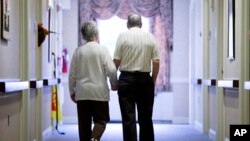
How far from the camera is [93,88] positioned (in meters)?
4.62

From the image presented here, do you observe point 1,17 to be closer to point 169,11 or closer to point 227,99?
point 227,99

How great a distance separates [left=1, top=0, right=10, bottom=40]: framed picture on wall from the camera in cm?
403

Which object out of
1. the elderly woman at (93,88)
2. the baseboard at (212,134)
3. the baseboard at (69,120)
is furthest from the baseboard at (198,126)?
the elderly woman at (93,88)

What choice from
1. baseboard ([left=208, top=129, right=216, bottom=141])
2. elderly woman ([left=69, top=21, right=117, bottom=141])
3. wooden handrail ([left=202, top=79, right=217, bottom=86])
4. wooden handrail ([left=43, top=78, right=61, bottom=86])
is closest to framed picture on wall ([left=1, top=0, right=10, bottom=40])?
elderly woman ([left=69, top=21, right=117, bottom=141])

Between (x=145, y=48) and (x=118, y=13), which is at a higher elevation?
(x=118, y=13)

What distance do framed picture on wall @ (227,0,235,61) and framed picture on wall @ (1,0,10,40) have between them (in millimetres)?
2573

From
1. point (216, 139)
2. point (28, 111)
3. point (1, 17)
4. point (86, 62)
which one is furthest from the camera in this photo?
point (216, 139)

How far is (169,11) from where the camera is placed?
9703 mm

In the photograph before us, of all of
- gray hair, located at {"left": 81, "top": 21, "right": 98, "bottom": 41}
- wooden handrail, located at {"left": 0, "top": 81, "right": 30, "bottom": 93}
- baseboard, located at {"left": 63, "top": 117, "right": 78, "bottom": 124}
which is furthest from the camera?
baseboard, located at {"left": 63, "top": 117, "right": 78, "bottom": 124}

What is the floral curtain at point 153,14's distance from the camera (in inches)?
378

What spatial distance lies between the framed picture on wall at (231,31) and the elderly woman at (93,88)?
1.59m

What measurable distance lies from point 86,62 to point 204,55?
3498 millimetres

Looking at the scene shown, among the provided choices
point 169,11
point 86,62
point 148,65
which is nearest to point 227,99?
point 148,65

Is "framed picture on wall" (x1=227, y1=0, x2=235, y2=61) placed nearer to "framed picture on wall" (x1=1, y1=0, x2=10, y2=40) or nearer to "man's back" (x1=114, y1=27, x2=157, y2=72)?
"man's back" (x1=114, y1=27, x2=157, y2=72)
